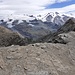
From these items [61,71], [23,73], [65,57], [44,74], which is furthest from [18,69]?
[65,57]

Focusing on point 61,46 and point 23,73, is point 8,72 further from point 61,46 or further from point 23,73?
point 61,46

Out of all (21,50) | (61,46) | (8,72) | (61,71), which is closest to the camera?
(8,72)

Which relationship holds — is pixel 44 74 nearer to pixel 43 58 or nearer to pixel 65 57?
pixel 43 58

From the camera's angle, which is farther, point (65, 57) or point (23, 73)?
point (65, 57)

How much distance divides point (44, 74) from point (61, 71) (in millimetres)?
2302

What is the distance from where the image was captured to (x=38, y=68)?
29453mm

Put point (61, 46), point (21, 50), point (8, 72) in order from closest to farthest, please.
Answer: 1. point (8, 72)
2. point (21, 50)
3. point (61, 46)

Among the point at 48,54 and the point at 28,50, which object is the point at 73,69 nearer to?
the point at 48,54

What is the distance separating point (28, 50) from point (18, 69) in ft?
14.2

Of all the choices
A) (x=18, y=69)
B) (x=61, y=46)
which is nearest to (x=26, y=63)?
(x=18, y=69)

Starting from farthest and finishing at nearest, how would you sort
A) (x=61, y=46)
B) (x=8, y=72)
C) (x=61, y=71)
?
(x=61, y=46), (x=61, y=71), (x=8, y=72)

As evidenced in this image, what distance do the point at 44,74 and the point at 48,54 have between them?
443cm

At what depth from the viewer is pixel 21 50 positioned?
107ft

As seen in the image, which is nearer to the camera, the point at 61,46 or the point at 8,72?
the point at 8,72
